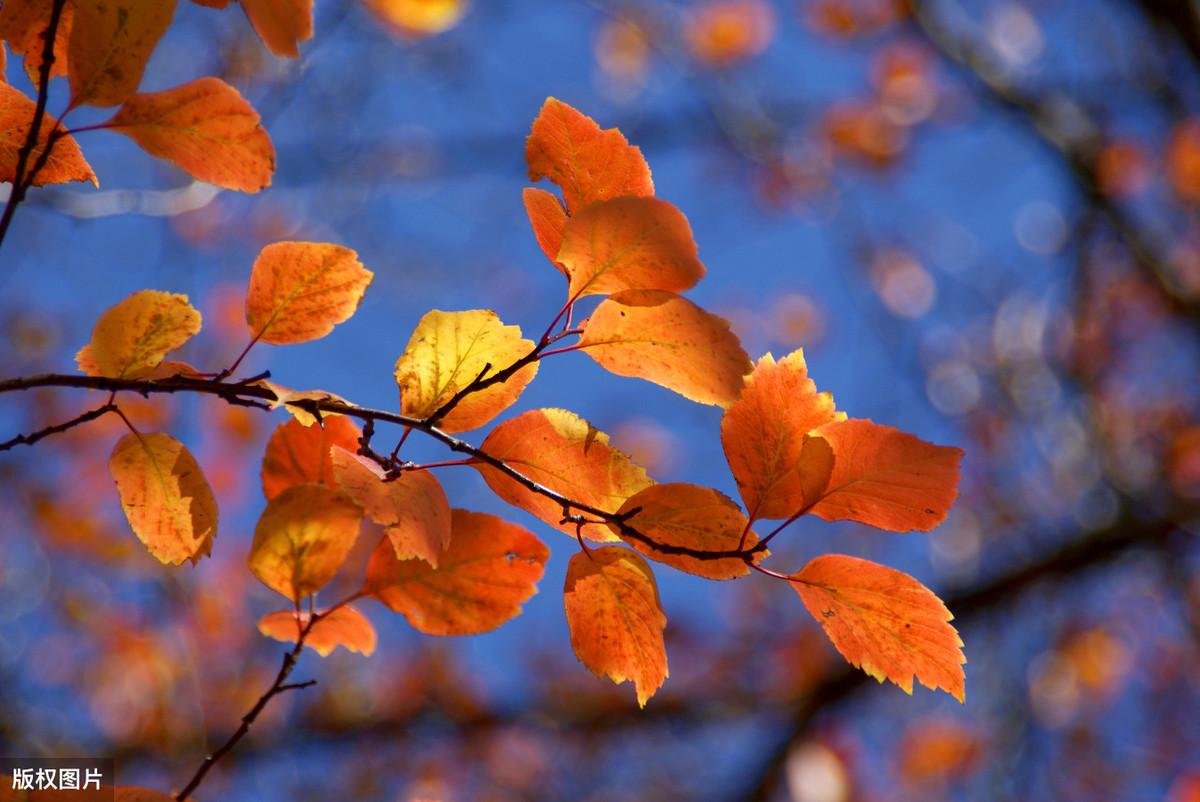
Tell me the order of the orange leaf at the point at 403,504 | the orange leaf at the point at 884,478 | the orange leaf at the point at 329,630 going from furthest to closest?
the orange leaf at the point at 329,630 < the orange leaf at the point at 884,478 < the orange leaf at the point at 403,504

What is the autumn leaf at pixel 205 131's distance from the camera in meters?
0.70

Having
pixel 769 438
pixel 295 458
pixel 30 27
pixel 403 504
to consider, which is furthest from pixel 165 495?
pixel 769 438

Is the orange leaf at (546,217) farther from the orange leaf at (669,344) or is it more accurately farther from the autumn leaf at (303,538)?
the autumn leaf at (303,538)

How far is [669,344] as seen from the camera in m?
0.66

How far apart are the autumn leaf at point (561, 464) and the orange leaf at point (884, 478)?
0.46 feet

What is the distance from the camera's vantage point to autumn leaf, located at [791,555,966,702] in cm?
68

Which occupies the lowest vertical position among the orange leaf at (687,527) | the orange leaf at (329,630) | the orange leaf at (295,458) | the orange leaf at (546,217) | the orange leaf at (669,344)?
the orange leaf at (329,630)

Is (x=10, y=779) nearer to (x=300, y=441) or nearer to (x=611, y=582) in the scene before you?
(x=300, y=441)

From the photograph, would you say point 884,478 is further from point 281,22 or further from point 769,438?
point 281,22

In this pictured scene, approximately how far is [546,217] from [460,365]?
0.41 ft

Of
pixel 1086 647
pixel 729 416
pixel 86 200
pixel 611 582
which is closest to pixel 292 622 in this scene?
pixel 611 582

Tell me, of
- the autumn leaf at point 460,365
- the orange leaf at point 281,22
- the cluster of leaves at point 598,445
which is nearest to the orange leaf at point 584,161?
the cluster of leaves at point 598,445

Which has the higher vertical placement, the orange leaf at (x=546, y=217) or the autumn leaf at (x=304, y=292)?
the orange leaf at (x=546, y=217)

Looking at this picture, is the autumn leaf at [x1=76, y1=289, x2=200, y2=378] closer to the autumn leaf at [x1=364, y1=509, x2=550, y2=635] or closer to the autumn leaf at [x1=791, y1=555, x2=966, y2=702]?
the autumn leaf at [x1=364, y1=509, x2=550, y2=635]
